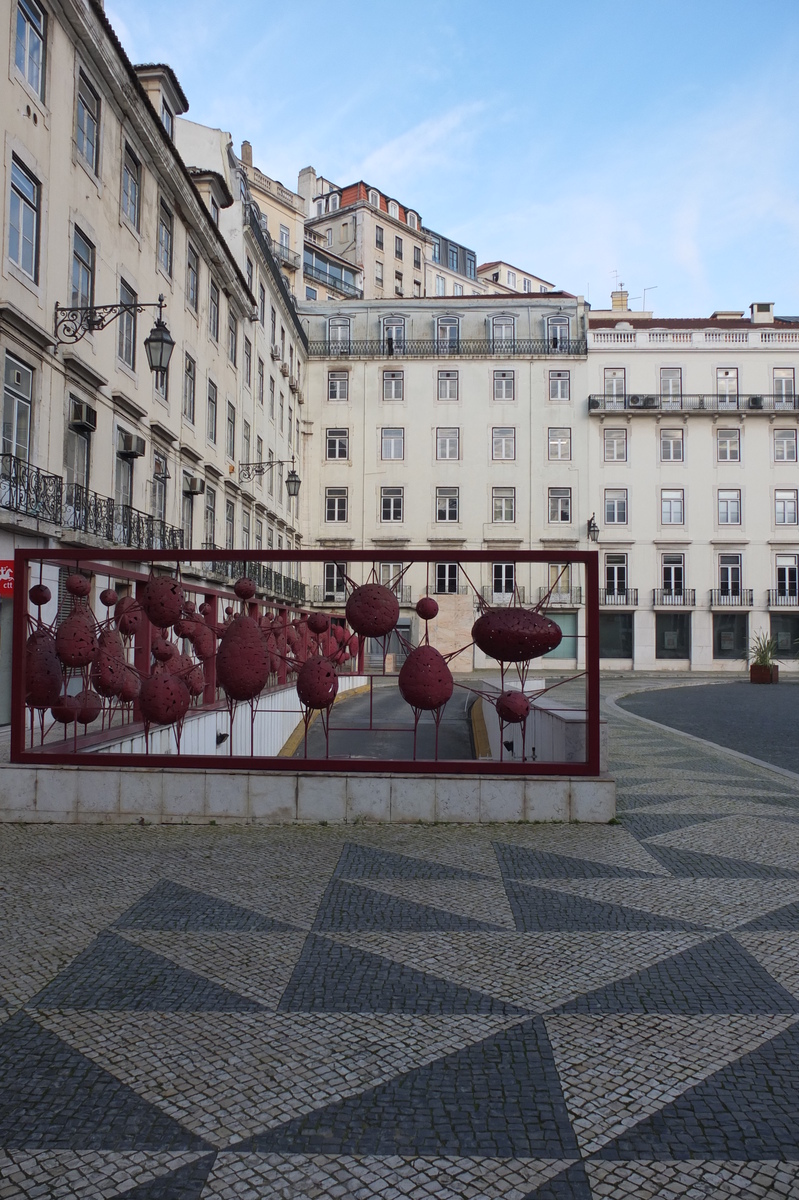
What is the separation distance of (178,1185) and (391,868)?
140 inches

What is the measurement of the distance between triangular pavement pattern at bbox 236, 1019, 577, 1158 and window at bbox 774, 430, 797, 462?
150 feet

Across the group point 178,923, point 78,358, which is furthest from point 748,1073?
point 78,358

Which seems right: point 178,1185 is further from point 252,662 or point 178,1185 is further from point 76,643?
point 76,643

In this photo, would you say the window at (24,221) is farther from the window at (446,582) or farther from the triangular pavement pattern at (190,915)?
the window at (446,582)

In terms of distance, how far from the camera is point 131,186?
20.1m

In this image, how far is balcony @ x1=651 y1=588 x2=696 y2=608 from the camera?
1698 inches

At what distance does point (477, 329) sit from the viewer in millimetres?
45969

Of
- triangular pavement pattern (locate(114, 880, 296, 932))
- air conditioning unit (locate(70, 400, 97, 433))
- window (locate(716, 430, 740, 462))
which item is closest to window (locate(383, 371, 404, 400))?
window (locate(716, 430, 740, 462))

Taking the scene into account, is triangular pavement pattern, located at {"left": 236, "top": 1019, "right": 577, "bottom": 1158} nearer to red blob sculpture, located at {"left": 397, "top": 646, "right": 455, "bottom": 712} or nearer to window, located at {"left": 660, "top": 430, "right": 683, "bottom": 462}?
red blob sculpture, located at {"left": 397, "top": 646, "right": 455, "bottom": 712}

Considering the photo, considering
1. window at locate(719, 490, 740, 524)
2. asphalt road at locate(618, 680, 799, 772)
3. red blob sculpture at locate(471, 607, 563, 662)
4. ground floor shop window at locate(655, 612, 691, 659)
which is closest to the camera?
red blob sculpture at locate(471, 607, 563, 662)

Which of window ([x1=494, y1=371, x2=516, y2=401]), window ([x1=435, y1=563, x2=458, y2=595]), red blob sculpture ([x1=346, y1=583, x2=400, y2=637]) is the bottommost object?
red blob sculpture ([x1=346, y1=583, x2=400, y2=637])

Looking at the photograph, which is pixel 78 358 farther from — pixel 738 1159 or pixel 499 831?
pixel 738 1159

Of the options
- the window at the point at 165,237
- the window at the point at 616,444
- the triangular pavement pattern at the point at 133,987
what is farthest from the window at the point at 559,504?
the triangular pavement pattern at the point at 133,987

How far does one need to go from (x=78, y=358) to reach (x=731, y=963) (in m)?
15.4
